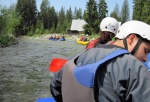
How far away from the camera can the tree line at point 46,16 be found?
54.4 meters

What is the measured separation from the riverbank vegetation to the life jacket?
28286 mm

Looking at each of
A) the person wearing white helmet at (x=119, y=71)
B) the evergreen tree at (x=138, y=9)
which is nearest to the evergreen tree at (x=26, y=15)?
the evergreen tree at (x=138, y=9)

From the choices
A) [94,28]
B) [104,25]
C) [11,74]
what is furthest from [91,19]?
[104,25]

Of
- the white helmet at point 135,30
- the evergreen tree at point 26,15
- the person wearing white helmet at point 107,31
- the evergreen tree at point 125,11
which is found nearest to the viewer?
the white helmet at point 135,30

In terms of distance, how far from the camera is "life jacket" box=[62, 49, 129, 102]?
4.93 feet

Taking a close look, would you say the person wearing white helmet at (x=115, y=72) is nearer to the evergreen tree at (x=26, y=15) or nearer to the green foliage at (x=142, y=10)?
the green foliage at (x=142, y=10)

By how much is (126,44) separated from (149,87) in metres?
0.32

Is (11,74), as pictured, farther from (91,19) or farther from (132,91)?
(91,19)

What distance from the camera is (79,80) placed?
159 cm

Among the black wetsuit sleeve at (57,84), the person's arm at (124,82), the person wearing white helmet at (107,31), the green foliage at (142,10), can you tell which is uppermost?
the green foliage at (142,10)

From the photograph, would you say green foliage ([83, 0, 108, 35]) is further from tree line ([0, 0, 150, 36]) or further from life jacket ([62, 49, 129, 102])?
life jacket ([62, 49, 129, 102])

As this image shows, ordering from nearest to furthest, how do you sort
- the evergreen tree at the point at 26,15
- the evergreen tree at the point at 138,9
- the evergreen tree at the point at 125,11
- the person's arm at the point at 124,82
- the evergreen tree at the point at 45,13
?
the person's arm at the point at 124,82 < the evergreen tree at the point at 138,9 < the evergreen tree at the point at 26,15 < the evergreen tree at the point at 45,13 < the evergreen tree at the point at 125,11

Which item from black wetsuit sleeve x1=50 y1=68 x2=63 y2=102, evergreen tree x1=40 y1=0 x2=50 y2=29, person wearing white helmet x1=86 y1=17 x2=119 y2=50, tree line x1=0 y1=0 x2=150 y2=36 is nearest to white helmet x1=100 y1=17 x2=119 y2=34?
person wearing white helmet x1=86 y1=17 x2=119 y2=50

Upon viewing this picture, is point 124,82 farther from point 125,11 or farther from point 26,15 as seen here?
point 125,11
